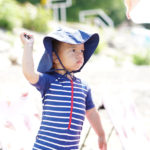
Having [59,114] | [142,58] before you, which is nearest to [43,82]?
[59,114]

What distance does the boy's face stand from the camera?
2545 millimetres

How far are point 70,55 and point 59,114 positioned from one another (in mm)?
410

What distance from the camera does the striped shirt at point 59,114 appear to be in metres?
2.49

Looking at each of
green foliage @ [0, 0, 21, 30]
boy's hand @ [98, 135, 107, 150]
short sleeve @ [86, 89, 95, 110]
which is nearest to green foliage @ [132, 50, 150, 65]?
green foliage @ [0, 0, 21, 30]

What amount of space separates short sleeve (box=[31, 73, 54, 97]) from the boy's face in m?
0.15

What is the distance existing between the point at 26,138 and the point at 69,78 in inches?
33.5

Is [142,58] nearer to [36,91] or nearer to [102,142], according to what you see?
[36,91]

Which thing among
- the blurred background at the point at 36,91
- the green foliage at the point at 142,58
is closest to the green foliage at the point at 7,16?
the blurred background at the point at 36,91

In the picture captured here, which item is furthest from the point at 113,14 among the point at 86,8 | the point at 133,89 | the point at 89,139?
the point at 89,139

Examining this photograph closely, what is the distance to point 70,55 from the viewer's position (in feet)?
8.33

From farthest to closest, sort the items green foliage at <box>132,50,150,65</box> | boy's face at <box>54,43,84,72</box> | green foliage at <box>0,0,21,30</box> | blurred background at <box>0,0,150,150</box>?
1. green foliage at <box>132,50,150,65</box>
2. green foliage at <box>0,0,21,30</box>
3. blurred background at <box>0,0,150,150</box>
4. boy's face at <box>54,43,84,72</box>

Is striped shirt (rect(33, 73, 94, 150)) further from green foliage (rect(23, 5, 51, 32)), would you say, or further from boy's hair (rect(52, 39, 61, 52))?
green foliage (rect(23, 5, 51, 32))

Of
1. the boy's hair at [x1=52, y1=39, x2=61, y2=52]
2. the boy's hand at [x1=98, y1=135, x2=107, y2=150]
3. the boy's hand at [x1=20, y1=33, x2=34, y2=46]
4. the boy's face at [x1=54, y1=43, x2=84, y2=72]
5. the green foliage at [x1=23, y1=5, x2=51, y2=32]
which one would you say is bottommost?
the green foliage at [x1=23, y1=5, x2=51, y2=32]

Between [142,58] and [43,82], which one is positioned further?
[142,58]
